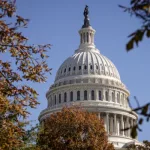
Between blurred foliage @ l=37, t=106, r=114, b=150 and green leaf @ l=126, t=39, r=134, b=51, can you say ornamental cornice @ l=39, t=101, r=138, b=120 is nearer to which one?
blurred foliage @ l=37, t=106, r=114, b=150

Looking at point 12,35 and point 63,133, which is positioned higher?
point 63,133

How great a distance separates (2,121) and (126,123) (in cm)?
11543

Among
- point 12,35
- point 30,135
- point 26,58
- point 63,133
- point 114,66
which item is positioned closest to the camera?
point 12,35

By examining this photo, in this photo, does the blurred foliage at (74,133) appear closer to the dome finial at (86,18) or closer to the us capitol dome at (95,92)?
the us capitol dome at (95,92)

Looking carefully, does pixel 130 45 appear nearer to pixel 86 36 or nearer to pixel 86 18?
pixel 86 36

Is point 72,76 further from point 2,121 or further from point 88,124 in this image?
point 2,121

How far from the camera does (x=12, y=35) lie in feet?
63.2

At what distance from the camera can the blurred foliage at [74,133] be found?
55.3 metres

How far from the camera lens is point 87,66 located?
142000mm

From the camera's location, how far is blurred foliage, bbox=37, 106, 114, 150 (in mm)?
55281

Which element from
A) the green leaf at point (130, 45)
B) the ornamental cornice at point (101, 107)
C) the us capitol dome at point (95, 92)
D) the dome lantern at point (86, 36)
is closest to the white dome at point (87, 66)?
the us capitol dome at point (95, 92)

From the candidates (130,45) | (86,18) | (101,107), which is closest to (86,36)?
(86,18)

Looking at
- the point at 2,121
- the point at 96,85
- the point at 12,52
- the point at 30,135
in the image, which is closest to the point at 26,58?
the point at 12,52

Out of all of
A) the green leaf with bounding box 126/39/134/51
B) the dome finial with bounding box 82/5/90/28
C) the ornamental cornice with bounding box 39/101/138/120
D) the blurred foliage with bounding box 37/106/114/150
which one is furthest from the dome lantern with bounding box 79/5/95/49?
the green leaf with bounding box 126/39/134/51
